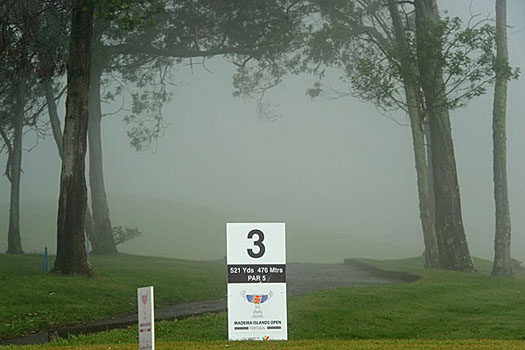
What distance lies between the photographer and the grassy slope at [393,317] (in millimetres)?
18984

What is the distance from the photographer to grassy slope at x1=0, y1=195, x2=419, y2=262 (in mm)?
42719

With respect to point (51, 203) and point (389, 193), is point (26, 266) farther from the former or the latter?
point (389, 193)

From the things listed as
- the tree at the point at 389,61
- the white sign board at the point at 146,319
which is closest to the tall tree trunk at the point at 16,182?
the tree at the point at 389,61

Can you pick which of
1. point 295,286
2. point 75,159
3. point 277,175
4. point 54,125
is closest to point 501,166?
point 295,286

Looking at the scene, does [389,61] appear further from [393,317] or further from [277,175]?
[393,317]

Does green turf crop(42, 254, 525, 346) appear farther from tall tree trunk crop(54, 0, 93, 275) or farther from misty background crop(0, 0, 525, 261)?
misty background crop(0, 0, 525, 261)

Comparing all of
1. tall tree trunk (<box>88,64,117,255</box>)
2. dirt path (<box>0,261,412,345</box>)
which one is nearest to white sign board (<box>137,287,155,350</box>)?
dirt path (<box>0,261,412,345</box>)

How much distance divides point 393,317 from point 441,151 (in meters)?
15.2

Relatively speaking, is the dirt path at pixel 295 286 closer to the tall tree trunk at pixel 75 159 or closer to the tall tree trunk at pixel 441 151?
the tall tree trunk at pixel 441 151

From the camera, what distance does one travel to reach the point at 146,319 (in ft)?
33.7

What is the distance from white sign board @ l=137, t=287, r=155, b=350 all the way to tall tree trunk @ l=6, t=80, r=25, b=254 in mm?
29390

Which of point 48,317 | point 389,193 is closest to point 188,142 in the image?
point 389,193

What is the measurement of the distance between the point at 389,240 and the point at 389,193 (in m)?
→ 2.37

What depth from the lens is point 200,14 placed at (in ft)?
135
